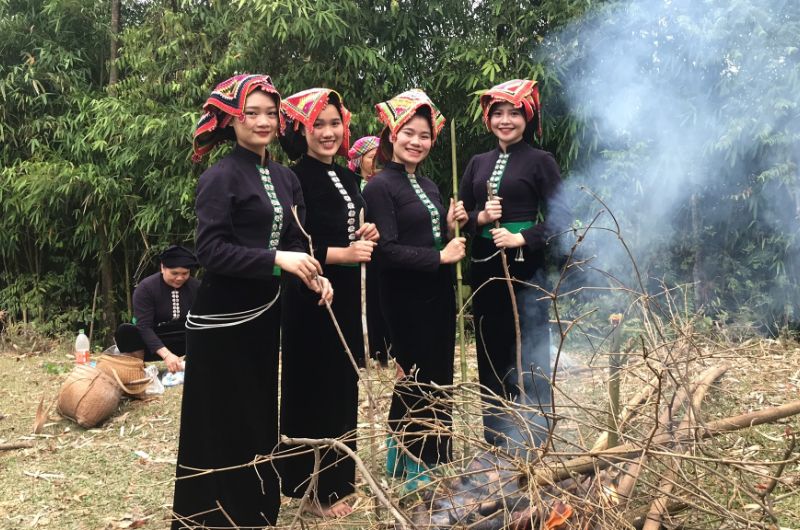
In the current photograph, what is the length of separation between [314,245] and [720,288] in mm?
4557

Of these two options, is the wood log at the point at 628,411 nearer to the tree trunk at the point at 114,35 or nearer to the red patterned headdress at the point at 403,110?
the red patterned headdress at the point at 403,110

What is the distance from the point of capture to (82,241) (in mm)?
8445

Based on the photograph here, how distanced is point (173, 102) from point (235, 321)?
17.5ft

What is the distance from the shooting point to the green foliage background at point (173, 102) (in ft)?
20.0

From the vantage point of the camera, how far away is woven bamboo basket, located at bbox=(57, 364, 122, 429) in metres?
4.63

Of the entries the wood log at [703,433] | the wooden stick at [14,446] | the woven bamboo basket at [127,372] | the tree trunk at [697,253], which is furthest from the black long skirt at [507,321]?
the tree trunk at [697,253]

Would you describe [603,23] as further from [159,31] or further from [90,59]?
[90,59]

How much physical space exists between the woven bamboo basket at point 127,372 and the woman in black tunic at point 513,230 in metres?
2.73

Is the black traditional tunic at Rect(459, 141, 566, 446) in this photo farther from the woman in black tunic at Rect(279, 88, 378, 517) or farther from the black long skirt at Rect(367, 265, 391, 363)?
the black long skirt at Rect(367, 265, 391, 363)

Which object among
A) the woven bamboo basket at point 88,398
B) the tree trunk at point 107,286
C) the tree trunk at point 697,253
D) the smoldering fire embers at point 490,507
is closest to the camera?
the smoldering fire embers at point 490,507

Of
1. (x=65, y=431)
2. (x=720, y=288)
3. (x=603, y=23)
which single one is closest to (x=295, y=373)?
(x=65, y=431)

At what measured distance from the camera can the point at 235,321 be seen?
8.92 ft

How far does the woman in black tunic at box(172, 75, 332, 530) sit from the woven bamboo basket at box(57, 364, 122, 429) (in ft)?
7.19

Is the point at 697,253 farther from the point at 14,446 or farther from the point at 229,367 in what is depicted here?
the point at 14,446
